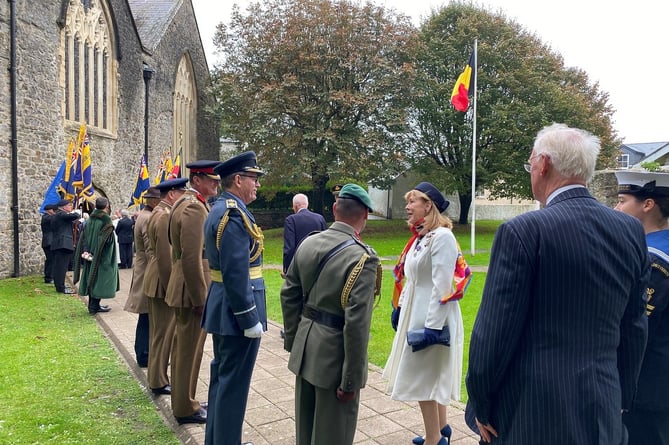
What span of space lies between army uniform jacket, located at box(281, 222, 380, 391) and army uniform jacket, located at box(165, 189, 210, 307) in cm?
137

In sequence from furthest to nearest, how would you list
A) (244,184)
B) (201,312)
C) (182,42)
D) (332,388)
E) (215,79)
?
(215,79) → (182,42) → (201,312) → (244,184) → (332,388)

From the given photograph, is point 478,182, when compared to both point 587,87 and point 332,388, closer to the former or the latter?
point 587,87

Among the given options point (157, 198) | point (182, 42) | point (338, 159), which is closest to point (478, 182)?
point (338, 159)

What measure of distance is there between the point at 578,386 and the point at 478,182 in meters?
26.7

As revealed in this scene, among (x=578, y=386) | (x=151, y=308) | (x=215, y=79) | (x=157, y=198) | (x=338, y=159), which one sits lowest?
(x=151, y=308)

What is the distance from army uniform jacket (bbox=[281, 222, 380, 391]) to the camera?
2.84 m

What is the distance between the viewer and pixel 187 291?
4.25 metres

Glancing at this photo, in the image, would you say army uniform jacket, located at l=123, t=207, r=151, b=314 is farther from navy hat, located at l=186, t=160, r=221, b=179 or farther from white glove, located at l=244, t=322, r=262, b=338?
white glove, located at l=244, t=322, r=262, b=338

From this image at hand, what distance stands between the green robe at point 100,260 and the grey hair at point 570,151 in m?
8.32

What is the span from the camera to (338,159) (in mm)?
23312

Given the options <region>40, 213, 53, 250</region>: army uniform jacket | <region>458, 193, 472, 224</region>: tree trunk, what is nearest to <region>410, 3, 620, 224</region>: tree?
<region>458, 193, 472, 224</region>: tree trunk

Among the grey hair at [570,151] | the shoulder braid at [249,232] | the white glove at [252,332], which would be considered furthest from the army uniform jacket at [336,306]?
the grey hair at [570,151]

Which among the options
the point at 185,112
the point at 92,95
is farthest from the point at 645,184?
the point at 185,112

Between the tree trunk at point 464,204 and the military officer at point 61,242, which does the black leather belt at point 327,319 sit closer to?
the military officer at point 61,242
